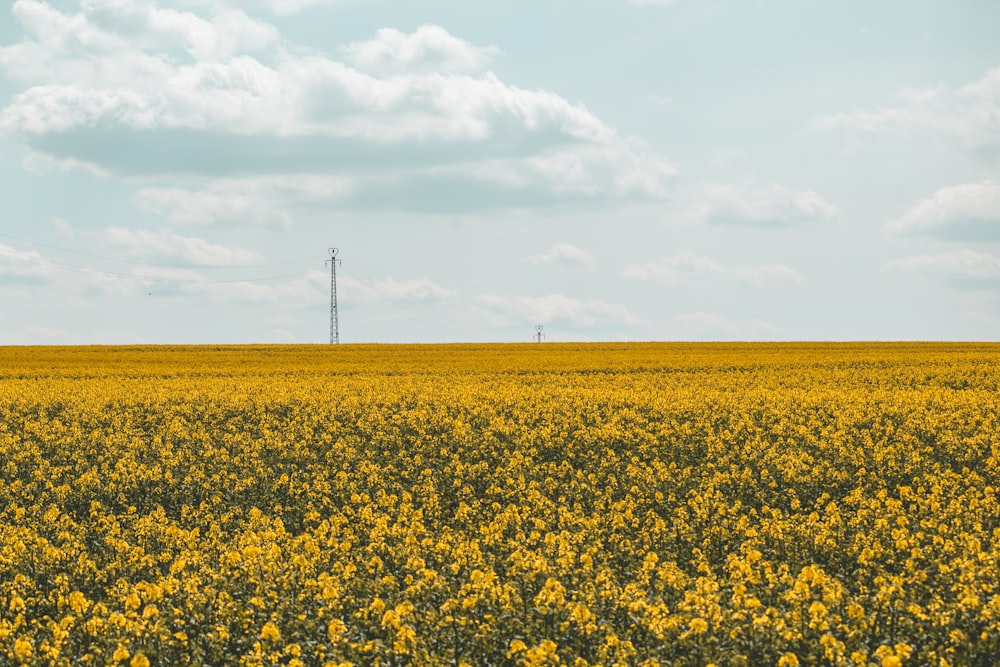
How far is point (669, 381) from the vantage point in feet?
94.6

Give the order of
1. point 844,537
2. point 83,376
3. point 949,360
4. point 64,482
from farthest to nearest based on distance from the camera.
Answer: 1. point 949,360
2. point 83,376
3. point 64,482
4. point 844,537

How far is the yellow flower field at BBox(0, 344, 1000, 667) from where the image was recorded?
8.51 meters

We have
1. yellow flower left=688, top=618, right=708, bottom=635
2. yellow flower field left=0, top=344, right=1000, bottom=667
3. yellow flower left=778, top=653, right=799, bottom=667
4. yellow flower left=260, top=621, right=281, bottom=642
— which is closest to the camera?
yellow flower left=778, top=653, right=799, bottom=667

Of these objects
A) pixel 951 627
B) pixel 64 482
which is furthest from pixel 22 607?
pixel 951 627

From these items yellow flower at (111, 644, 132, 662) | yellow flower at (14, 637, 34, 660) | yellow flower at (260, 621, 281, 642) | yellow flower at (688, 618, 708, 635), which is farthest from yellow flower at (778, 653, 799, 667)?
yellow flower at (14, 637, 34, 660)

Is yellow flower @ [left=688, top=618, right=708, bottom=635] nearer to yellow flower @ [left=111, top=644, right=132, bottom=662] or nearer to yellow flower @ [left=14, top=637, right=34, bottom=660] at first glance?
yellow flower @ [left=111, top=644, right=132, bottom=662]

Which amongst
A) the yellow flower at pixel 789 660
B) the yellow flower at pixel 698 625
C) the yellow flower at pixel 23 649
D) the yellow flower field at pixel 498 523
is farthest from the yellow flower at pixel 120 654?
the yellow flower at pixel 789 660

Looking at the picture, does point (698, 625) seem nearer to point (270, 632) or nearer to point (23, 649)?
point (270, 632)

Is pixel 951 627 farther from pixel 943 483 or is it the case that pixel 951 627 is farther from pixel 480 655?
pixel 943 483

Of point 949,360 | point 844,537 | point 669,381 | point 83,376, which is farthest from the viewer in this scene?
point 949,360

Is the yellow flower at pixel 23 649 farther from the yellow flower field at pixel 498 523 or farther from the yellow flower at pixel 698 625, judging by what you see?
the yellow flower at pixel 698 625

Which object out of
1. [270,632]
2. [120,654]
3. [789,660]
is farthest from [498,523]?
[120,654]

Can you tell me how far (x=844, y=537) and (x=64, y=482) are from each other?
550 inches

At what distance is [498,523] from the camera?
12820mm
